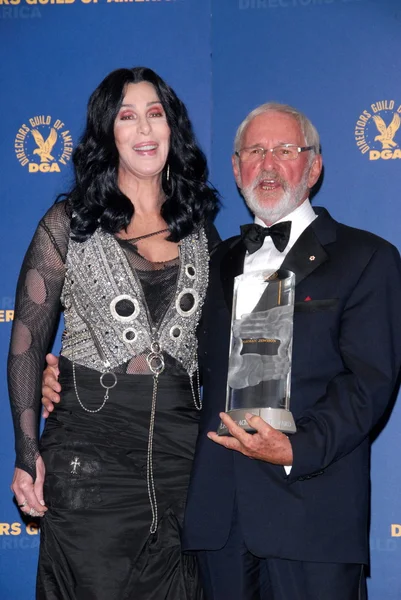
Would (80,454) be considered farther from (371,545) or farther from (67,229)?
(371,545)

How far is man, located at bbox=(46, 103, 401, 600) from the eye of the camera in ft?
7.16

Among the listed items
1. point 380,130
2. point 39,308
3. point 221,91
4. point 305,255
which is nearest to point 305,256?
point 305,255

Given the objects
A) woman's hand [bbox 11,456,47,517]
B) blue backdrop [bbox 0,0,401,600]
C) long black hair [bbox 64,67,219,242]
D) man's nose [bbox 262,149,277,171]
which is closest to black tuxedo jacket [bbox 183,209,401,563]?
man's nose [bbox 262,149,277,171]

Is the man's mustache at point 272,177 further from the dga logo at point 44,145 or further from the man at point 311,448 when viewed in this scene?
the dga logo at point 44,145

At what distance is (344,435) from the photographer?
2.16 m

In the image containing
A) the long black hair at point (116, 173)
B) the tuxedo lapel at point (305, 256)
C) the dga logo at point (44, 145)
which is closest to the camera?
the tuxedo lapel at point (305, 256)

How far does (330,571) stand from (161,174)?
134 centimetres

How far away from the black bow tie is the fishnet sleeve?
55 centimetres

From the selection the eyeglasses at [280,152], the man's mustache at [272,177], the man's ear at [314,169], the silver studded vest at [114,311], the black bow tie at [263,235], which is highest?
the eyeglasses at [280,152]

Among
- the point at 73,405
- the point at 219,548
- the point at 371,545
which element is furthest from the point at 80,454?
the point at 371,545

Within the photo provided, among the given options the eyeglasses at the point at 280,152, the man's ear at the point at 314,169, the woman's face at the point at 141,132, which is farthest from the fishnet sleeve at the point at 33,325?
the man's ear at the point at 314,169

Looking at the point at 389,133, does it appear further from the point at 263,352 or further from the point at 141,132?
the point at 263,352

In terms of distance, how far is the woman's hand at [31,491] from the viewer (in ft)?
8.13

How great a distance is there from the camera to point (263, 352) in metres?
2.21
